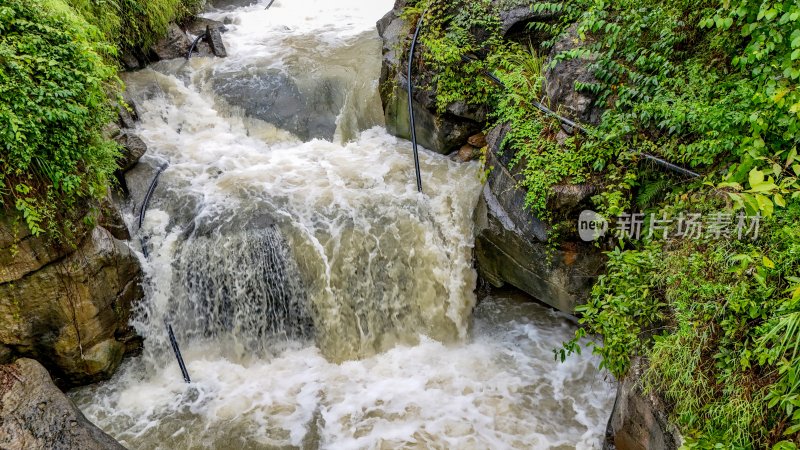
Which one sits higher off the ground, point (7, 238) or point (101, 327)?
point (7, 238)

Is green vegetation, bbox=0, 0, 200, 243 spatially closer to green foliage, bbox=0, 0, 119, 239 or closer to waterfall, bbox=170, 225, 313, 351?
green foliage, bbox=0, 0, 119, 239

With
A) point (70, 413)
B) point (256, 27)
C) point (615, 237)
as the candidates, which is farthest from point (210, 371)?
point (256, 27)

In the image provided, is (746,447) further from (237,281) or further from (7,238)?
(7,238)

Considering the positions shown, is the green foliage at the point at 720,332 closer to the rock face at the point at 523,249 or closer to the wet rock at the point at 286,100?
the rock face at the point at 523,249

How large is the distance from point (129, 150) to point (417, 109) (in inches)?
184

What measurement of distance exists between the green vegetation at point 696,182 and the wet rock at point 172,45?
776 cm

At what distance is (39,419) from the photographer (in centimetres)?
483

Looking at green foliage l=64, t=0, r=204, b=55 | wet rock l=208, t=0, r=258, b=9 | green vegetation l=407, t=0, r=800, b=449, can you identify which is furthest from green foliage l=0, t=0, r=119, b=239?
wet rock l=208, t=0, r=258, b=9

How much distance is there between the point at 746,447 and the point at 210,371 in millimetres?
5940

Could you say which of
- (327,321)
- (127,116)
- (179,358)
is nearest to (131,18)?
(127,116)

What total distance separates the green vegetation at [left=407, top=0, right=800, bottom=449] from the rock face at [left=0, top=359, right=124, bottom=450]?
518 centimetres

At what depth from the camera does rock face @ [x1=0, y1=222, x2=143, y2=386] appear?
5316 mm

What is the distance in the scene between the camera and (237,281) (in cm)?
655

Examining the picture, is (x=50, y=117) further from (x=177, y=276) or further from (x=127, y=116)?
(x=127, y=116)
